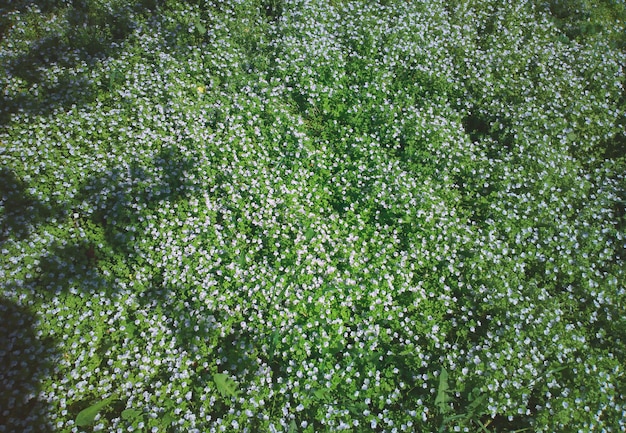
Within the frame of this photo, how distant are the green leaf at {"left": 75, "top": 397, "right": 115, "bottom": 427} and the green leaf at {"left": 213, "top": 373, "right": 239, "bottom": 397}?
3.19ft

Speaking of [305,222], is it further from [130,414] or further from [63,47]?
[63,47]

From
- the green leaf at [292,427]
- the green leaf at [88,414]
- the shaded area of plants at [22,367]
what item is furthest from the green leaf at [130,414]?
the green leaf at [292,427]

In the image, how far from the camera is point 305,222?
15.9 ft

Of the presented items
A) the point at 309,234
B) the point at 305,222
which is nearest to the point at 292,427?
the point at 309,234

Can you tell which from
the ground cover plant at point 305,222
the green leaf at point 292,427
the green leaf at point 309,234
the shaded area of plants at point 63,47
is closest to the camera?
the green leaf at point 292,427

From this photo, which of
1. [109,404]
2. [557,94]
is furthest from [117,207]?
[557,94]

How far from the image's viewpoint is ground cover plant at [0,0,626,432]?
3902mm

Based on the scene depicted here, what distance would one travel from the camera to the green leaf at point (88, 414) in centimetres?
368

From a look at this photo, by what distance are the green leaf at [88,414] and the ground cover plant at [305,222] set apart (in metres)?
0.02

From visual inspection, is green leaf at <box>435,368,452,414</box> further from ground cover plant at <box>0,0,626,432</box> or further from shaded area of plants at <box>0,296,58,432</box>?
shaded area of plants at <box>0,296,58,432</box>

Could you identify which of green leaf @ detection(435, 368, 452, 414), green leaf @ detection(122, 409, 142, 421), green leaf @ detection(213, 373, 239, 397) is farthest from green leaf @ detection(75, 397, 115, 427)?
green leaf @ detection(435, 368, 452, 414)

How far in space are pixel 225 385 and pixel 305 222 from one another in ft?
6.03

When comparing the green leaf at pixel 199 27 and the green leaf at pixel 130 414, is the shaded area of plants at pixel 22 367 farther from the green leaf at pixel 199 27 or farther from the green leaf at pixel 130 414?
the green leaf at pixel 199 27

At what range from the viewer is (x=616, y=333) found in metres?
4.38
